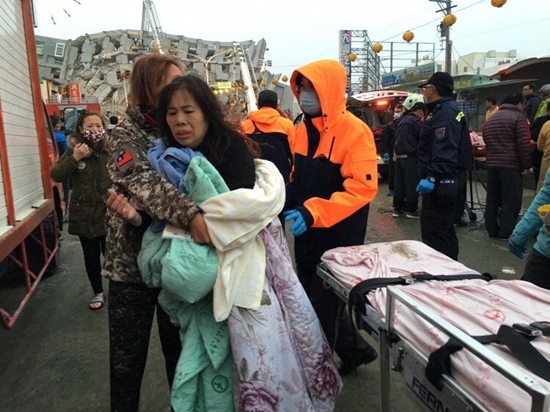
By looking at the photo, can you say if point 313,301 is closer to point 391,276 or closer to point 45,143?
point 391,276

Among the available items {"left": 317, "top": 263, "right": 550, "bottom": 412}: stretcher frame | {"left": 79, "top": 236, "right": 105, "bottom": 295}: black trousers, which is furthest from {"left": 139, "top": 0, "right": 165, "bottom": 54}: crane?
{"left": 317, "top": 263, "right": 550, "bottom": 412}: stretcher frame

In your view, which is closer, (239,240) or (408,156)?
(239,240)

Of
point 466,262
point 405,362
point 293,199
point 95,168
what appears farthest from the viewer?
point 466,262

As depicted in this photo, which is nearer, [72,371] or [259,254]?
[259,254]

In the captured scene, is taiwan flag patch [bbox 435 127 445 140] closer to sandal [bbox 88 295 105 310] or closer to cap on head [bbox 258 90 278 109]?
cap on head [bbox 258 90 278 109]

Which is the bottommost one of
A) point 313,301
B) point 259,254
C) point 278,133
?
point 313,301

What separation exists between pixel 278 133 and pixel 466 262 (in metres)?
2.73

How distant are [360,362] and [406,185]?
527 cm

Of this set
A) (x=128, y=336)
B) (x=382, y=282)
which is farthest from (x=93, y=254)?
(x=382, y=282)

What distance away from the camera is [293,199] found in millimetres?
2725

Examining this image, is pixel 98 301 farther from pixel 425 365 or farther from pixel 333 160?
pixel 425 365

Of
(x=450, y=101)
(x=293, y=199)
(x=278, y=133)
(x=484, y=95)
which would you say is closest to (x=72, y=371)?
(x=293, y=199)

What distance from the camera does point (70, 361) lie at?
308 centimetres

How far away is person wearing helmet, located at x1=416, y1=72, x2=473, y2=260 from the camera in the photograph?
3.72 metres
